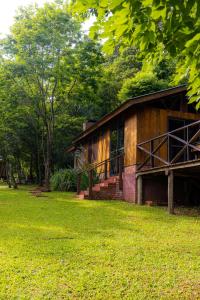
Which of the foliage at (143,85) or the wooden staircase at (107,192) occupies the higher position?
the foliage at (143,85)

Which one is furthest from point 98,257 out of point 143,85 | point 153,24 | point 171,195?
point 143,85

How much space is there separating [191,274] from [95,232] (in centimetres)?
275

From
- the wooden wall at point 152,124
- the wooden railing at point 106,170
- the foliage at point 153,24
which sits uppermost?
the wooden wall at point 152,124

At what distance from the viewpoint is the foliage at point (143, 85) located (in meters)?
21.7

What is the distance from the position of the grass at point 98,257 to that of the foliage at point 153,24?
237cm

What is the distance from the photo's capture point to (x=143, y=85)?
71.5ft

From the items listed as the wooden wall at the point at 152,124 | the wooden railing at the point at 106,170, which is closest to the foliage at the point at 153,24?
the wooden wall at the point at 152,124

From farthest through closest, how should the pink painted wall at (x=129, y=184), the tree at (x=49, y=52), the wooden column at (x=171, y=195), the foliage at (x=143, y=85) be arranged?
the foliage at (x=143, y=85)
the tree at (x=49, y=52)
the pink painted wall at (x=129, y=184)
the wooden column at (x=171, y=195)

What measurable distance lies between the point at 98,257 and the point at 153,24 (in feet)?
11.0

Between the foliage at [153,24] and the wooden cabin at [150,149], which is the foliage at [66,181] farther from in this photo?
the foliage at [153,24]

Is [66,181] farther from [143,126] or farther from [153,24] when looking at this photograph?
[153,24]

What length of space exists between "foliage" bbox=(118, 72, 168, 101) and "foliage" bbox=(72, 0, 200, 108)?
18391 mm

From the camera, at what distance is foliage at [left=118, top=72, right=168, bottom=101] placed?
71.2ft

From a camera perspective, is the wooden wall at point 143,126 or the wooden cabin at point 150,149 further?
the wooden wall at point 143,126
